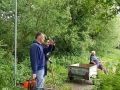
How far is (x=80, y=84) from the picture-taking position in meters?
10.7

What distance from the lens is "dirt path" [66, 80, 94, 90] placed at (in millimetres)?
9952

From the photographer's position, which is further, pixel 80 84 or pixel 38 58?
pixel 80 84

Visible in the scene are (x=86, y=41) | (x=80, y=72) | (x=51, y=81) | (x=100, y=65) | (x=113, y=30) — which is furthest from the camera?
(x=113, y=30)

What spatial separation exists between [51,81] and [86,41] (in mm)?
7044

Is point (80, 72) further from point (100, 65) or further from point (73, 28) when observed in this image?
point (73, 28)

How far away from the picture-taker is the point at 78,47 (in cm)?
1623

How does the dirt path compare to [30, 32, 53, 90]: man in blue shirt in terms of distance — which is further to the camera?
the dirt path

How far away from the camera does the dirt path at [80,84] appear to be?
32.6 feet

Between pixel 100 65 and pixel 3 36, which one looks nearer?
pixel 3 36

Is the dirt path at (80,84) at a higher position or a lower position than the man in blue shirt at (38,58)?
lower

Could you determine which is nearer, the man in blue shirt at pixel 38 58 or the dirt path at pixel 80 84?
the man in blue shirt at pixel 38 58

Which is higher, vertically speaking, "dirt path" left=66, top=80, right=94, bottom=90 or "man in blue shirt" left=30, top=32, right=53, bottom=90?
"man in blue shirt" left=30, top=32, right=53, bottom=90

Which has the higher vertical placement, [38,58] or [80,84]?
[38,58]

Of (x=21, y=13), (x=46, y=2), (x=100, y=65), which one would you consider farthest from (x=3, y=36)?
(x=100, y=65)
